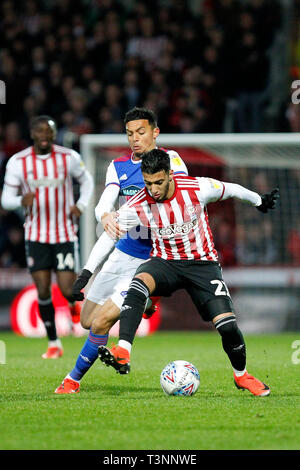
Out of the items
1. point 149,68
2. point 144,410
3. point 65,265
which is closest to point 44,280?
point 65,265

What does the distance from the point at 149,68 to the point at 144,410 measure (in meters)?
10.4

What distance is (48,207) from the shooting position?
9.16m

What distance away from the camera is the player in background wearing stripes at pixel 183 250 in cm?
571

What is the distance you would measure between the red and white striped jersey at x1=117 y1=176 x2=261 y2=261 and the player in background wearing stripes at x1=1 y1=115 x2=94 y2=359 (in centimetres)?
302

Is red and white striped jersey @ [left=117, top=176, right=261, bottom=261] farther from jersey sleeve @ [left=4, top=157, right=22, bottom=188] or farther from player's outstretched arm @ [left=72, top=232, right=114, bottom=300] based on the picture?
jersey sleeve @ [left=4, top=157, right=22, bottom=188]

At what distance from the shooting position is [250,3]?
599 inches

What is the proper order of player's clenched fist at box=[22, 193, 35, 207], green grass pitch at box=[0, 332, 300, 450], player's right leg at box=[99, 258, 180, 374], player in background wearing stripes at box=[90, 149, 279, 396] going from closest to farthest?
1. green grass pitch at box=[0, 332, 300, 450]
2. player's right leg at box=[99, 258, 180, 374]
3. player in background wearing stripes at box=[90, 149, 279, 396]
4. player's clenched fist at box=[22, 193, 35, 207]

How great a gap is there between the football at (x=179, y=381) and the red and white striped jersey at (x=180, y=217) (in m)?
0.74

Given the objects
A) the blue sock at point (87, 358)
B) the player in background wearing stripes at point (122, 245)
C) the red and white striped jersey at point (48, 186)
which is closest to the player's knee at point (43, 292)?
the red and white striped jersey at point (48, 186)

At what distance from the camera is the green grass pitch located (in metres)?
4.25

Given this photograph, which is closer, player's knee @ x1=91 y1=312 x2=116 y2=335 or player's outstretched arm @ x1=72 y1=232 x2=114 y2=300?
player's outstretched arm @ x1=72 y1=232 x2=114 y2=300

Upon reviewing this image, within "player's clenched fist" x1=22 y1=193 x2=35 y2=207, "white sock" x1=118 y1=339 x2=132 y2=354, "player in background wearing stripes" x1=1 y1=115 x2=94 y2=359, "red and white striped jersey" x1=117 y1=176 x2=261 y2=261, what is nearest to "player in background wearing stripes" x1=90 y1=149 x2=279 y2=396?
"red and white striped jersey" x1=117 y1=176 x2=261 y2=261

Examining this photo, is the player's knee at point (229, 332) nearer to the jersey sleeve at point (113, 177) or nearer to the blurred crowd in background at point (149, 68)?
the jersey sleeve at point (113, 177)

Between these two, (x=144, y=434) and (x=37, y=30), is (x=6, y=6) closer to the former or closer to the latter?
(x=37, y=30)
